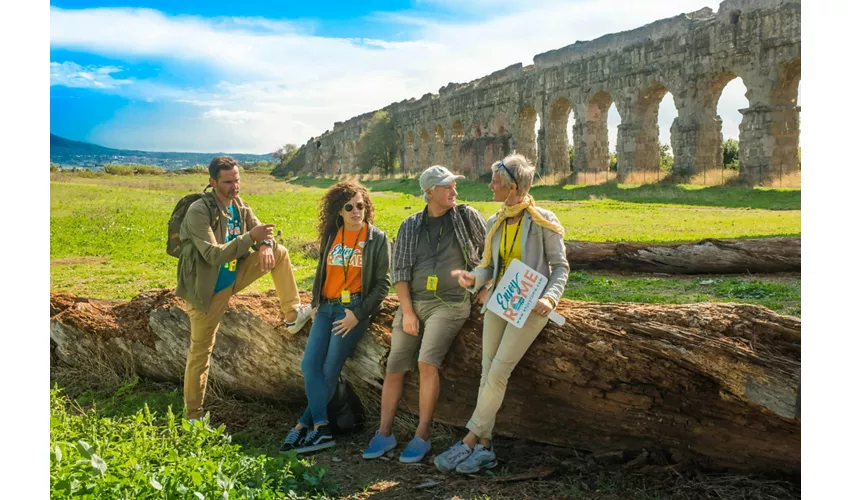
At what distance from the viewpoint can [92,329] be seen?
595 cm

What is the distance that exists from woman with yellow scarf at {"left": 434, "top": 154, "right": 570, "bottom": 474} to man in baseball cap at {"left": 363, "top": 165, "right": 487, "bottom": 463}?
28cm

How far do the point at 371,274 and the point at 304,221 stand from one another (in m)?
9.42

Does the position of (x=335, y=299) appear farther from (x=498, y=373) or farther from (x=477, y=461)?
(x=477, y=461)

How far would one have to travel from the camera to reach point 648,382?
12.9 ft

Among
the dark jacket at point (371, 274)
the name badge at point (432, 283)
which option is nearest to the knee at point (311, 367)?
the dark jacket at point (371, 274)

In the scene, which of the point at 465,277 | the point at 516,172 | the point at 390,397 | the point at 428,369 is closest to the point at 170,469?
the point at 390,397

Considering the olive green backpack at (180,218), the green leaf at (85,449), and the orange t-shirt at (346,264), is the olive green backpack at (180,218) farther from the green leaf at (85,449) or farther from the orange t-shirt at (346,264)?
the green leaf at (85,449)

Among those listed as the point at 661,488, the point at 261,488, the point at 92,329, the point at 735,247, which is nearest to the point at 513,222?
the point at 661,488

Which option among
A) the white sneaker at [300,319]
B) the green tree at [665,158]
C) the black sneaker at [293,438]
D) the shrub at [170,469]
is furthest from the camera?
the green tree at [665,158]

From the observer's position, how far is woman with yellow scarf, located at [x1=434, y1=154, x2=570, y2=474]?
390cm

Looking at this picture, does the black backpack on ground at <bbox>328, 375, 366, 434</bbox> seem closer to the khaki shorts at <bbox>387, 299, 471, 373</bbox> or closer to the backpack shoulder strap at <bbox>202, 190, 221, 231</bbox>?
the khaki shorts at <bbox>387, 299, 471, 373</bbox>

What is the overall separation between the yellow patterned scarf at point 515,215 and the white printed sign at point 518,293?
264mm

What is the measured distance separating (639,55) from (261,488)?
21.2 metres

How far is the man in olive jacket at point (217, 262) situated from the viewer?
4.47 metres
